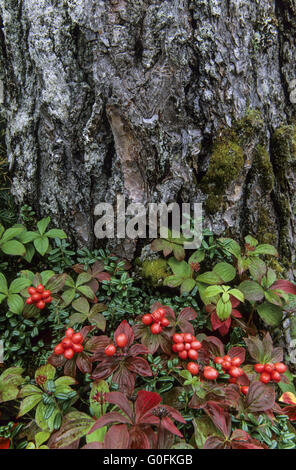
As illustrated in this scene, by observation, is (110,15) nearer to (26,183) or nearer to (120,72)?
(120,72)

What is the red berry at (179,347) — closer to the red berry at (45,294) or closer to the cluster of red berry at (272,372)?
the cluster of red berry at (272,372)

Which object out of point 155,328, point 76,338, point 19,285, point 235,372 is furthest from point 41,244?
point 235,372

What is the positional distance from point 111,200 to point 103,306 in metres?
0.81

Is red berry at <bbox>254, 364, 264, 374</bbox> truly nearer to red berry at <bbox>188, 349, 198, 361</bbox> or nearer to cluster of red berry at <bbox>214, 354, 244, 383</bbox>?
cluster of red berry at <bbox>214, 354, 244, 383</bbox>

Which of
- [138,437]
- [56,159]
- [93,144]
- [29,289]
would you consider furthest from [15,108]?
[138,437]

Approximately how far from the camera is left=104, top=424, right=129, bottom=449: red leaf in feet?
4.85

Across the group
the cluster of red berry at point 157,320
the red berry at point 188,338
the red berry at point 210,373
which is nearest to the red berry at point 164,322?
the cluster of red berry at point 157,320

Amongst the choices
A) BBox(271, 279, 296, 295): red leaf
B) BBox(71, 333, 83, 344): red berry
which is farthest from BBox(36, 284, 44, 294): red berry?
BBox(271, 279, 296, 295): red leaf

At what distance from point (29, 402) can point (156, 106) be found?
2004mm

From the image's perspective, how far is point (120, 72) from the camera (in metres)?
2.16

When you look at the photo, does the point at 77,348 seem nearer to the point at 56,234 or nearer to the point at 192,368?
the point at 192,368

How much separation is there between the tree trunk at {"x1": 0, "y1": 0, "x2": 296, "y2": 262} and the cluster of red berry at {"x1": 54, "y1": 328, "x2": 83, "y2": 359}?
92 centimetres

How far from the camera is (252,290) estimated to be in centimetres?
225

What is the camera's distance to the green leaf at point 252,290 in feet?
7.32
